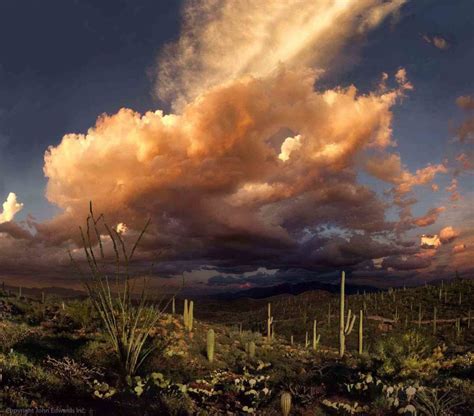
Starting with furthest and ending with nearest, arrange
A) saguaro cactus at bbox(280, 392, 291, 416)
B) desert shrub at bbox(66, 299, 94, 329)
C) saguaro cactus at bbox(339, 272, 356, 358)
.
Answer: saguaro cactus at bbox(339, 272, 356, 358), desert shrub at bbox(66, 299, 94, 329), saguaro cactus at bbox(280, 392, 291, 416)

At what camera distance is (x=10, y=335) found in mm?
14562

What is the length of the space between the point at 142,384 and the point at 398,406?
5.97 meters

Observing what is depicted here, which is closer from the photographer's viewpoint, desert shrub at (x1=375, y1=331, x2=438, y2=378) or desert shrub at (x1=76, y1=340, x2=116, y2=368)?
desert shrub at (x1=76, y1=340, x2=116, y2=368)

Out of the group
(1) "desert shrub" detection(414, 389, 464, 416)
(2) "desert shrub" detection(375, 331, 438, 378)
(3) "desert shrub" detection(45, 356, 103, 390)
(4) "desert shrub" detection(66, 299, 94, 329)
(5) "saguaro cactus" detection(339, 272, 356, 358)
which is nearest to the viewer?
(1) "desert shrub" detection(414, 389, 464, 416)

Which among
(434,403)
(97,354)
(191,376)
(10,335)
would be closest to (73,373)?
(97,354)

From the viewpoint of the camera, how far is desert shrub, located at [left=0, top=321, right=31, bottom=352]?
518 inches

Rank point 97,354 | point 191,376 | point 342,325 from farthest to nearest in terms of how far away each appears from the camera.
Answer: point 342,325 < point 97,354 < point 191,376

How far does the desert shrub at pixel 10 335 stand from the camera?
13.2m

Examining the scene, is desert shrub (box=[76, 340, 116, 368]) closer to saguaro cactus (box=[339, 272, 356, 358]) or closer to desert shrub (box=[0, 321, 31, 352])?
desert shrub (box=[0, 321, 31, 352])

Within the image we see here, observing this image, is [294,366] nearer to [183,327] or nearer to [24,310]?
[183,327]

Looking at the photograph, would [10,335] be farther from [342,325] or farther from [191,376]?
[342,325]

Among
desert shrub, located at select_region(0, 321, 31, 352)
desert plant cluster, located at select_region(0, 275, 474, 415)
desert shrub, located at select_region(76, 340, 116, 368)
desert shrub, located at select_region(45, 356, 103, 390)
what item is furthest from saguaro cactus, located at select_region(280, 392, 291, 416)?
desert shrub, located at select_region(0, 321, 31, 352)

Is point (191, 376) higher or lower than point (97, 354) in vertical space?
lower

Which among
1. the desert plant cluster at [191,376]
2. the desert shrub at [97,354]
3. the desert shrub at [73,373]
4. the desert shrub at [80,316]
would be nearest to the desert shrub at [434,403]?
the desert plant cluster at [191,376]
